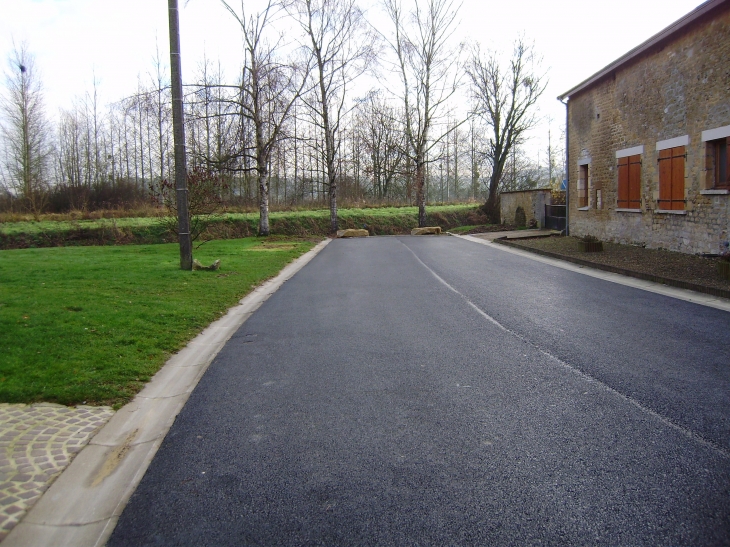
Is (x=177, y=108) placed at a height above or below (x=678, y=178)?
above

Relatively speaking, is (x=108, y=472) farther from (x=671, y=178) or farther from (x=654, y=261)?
(x=671, y=178)

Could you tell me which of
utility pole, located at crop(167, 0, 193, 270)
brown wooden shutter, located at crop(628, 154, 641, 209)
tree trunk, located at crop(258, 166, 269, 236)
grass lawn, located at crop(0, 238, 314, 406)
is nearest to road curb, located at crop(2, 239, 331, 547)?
grass lawn, located at crop(0, 238, 314, 406)

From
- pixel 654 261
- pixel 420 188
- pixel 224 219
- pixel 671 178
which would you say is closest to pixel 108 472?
pixel 654 261

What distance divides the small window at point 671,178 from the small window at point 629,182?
1.25 meters

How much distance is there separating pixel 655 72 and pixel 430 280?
30.5 feet

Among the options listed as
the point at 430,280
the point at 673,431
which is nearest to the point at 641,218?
the point at 430,280

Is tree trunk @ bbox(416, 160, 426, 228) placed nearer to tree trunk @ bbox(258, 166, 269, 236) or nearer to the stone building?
tree trunk @ bbox(258, 166, 269, 236)

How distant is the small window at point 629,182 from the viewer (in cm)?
1673

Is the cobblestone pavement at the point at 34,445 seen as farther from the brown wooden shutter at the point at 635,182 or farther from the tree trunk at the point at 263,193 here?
the tree trunk at the point at 263,193

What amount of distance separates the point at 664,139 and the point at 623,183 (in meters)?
2.51

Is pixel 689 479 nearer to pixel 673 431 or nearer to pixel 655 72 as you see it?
pixel 673 431

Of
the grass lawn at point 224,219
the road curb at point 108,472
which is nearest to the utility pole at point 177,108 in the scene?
the road curb at point 108,472

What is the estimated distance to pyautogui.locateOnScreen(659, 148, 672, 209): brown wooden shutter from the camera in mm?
15000

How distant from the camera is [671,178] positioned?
14.9 m
